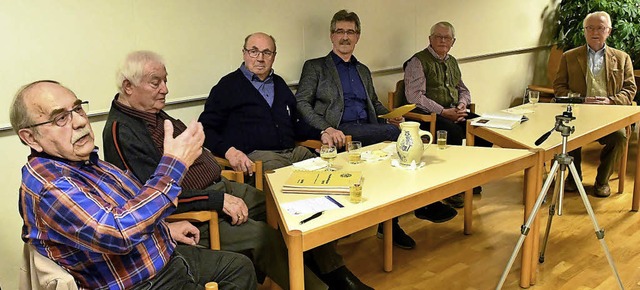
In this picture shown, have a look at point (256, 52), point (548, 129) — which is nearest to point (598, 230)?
point (548, 129)

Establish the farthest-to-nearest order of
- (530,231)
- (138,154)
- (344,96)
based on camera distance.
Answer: (344,96)
(530,231)
(138,154)

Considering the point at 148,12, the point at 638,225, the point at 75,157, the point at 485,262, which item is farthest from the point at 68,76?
the point at 638,225

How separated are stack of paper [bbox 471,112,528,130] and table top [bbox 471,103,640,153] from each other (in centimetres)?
3

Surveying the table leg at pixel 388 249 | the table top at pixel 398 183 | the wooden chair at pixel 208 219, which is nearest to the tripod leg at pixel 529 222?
the table top at pixel 398 183

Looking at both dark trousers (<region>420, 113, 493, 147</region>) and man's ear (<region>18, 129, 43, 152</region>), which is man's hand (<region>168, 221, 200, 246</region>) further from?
dark trousers (<region>420, 113, 493, 147</region>)

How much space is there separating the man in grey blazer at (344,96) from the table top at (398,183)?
2.66 ft

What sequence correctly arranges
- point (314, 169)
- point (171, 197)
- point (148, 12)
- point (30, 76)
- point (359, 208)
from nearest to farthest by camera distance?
point (171, 197), point (359, 208), point (314, 169), point (30, 76), point (148, 12)

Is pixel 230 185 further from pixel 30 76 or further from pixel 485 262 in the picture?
pixel 485 262

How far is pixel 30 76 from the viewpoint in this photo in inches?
103

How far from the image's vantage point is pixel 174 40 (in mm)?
3115

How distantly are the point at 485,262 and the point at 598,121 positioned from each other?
1055 millimetres

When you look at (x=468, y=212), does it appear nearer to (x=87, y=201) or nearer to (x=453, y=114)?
(x=453, y=114)

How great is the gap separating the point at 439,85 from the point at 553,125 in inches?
45.7

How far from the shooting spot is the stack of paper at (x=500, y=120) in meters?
3.15
